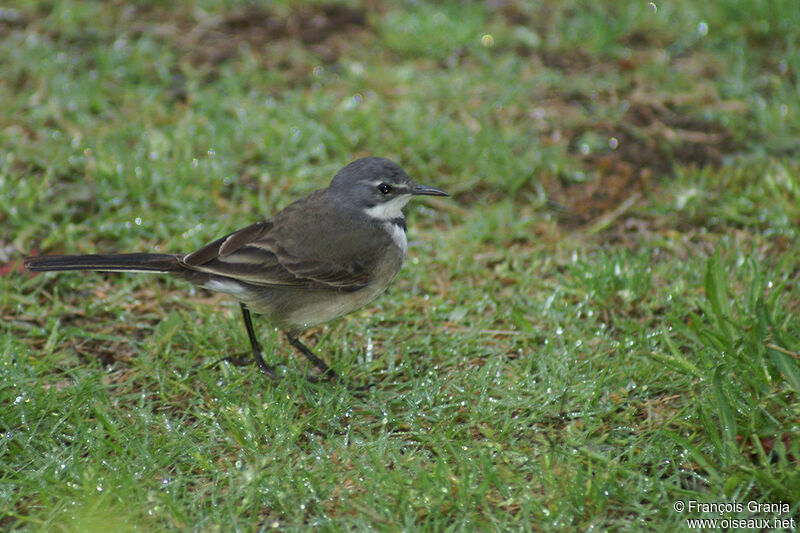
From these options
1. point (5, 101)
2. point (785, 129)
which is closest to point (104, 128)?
point (5, 101)

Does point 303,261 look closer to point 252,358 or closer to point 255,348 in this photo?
point 255,348

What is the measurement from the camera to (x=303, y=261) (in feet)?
17.1

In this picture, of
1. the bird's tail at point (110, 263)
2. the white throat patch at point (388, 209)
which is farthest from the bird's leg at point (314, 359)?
the white throat patch at point (388, 209)

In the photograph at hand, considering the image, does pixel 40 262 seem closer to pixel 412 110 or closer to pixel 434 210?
pixel 434 210

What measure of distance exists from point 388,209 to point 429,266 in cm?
95

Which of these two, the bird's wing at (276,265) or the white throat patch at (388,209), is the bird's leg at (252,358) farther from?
the white throat patch at (388,209)

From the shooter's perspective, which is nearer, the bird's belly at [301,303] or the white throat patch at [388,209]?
the bird's belly at [301,303]

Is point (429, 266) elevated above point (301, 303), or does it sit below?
below

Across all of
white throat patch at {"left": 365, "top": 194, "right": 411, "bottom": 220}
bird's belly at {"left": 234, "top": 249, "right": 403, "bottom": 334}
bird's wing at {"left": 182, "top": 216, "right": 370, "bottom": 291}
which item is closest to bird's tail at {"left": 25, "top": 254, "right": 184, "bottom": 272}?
bird's wing at {"left": 182, "top": 216, "right": 370, "bottom": 291}

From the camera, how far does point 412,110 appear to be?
26.0 feet

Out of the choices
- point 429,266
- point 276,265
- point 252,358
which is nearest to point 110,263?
point 276,265

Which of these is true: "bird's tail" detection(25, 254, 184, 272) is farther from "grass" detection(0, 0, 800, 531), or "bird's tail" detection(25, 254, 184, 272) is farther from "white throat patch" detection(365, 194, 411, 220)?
"white throat patch" detection(365, 194, 411, 220)

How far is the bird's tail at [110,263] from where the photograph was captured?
195 inches

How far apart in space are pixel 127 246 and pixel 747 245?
15.1 feet
